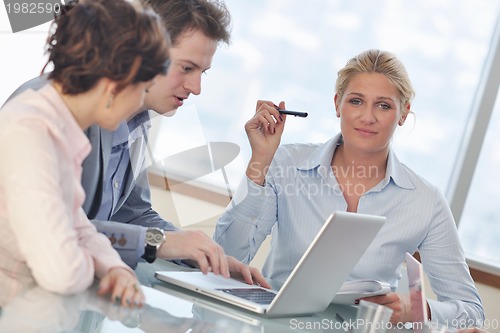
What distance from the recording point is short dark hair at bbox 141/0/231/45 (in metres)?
1.85

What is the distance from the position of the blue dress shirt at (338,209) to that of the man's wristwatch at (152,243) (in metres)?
0.66

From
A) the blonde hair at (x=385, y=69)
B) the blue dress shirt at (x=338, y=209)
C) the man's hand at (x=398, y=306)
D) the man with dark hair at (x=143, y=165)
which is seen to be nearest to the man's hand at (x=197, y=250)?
the man with dark hair at (x=143, y=165)

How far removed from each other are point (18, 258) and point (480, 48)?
3.15 meters

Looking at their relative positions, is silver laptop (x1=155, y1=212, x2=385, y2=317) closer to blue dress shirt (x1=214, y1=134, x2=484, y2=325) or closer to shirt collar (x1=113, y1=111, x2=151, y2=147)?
shirt collar (x1=113, y1=111, x2=151, y2=147)

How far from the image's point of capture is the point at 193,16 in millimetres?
1882

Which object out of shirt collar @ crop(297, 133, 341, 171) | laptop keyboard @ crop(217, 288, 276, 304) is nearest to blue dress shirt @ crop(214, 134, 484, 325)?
shirt collar @ crop(297, 133, 341, 171)

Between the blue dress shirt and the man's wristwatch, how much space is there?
66cm

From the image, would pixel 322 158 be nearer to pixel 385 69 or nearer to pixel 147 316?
pixel 385 69

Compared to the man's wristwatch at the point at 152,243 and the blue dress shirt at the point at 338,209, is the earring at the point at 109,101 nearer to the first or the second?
the man's wristwatch at the point at 152,243

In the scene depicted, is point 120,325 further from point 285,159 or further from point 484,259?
point 484,259

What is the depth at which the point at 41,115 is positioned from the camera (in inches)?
44.4

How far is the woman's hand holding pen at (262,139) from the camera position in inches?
92.9

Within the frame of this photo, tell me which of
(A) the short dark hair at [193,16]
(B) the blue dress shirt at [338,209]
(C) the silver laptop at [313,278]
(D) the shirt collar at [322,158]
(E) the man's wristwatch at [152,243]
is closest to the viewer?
(C) the silver laptop at [313,278]

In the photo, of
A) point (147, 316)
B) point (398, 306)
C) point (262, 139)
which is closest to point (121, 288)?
point (147, 316)
